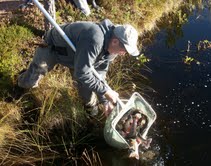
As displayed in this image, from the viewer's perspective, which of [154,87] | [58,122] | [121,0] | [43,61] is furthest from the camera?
[121,0]

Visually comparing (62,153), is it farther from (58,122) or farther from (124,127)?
(124,127)

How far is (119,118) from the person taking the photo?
533cm

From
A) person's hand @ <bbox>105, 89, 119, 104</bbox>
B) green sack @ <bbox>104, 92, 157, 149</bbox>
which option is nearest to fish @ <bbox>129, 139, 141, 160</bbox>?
green sack @ <bbox>104, 92, 157, 149</bbox>

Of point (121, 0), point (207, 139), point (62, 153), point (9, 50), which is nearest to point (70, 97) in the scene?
point (62, 153)

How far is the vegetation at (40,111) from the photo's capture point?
5477 millimetres

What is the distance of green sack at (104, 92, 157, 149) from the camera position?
526 centimetres

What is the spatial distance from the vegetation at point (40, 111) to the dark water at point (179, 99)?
0.45 m

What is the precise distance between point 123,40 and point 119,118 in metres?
1.37

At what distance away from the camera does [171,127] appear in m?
6.37

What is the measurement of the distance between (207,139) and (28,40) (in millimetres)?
3498

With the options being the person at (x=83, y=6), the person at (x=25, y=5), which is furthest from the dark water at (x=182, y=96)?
the person at (x=25, y=5)

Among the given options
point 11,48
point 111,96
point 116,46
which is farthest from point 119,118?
point 11,48

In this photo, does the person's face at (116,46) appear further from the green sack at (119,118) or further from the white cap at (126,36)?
the green sack at (119,118)

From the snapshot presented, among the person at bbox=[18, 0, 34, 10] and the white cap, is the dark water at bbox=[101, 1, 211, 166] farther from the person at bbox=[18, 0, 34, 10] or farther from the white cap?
→ the person at bbox=[18, 0, 34, 10]
